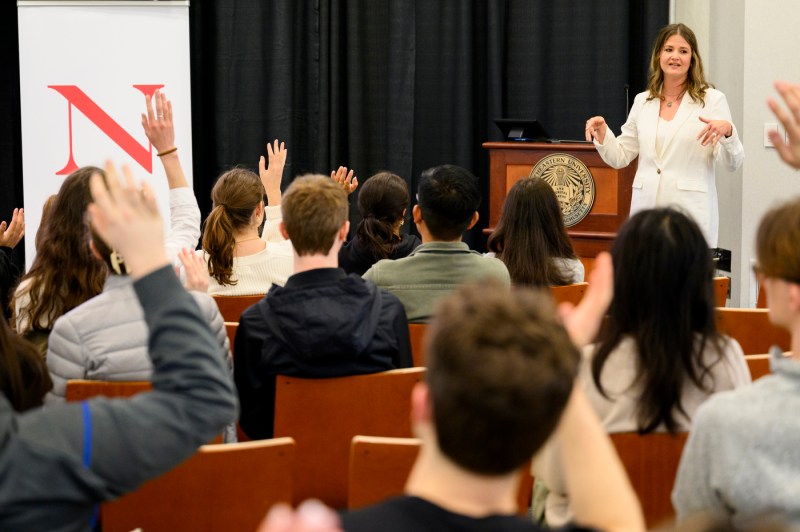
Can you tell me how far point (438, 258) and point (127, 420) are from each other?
192 cm

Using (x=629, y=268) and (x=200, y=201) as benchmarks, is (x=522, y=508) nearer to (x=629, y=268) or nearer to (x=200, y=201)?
(x=629, y=268)

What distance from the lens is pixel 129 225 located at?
3.77 ft

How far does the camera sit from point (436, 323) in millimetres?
1017

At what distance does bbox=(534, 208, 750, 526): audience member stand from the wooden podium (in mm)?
3478

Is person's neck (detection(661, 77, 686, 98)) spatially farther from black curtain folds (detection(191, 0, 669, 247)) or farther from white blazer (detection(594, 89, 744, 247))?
black curtain folds (detection(191, 0, 669, 247))

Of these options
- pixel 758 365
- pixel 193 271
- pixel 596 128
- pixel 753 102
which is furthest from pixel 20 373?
pixel 753 102

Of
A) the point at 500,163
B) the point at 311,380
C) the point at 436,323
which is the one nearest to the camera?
the point at 436,323

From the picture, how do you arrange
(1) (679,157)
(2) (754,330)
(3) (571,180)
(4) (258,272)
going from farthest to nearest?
(3) (571,180) < (1) (679,157) < (4) (258,272) < (2) (754,330)

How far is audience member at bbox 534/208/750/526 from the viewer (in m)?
1.80

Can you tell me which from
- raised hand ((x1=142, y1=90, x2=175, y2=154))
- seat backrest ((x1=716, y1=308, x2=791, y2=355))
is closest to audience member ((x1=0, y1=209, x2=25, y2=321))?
raised hand ((x1=142, y1=90, x2=175, y2=154))

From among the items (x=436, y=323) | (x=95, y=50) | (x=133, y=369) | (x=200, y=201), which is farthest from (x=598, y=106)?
(x=436, y=323)

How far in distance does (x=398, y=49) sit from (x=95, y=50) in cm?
189

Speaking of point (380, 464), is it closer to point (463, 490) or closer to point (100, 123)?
point (463, 490)

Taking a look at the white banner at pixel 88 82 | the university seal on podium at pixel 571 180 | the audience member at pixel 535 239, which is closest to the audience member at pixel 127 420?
the audience member at pixel 535 239
